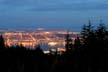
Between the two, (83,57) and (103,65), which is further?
(83,57)

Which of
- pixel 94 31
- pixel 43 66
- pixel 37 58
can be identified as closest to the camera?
pixel 43 66

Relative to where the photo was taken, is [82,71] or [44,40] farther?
[44,40]

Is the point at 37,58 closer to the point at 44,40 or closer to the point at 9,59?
the point at 9,59

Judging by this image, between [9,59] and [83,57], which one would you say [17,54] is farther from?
[83,57]

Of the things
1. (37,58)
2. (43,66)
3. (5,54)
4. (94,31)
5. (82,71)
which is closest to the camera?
(82,71)

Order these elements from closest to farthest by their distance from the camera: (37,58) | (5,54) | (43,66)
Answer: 1. (43,66)
2. (37,58)
3. (5,54)

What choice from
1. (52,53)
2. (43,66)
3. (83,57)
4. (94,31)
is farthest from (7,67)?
(94,31)

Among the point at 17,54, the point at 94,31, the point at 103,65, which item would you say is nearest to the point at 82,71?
the point at 103,65

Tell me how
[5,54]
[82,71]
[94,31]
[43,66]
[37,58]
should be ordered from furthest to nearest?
[94,31], [5,54], [37,58], [43,66], [82,71]

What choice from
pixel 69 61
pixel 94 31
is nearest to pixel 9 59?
pixel 69 61
